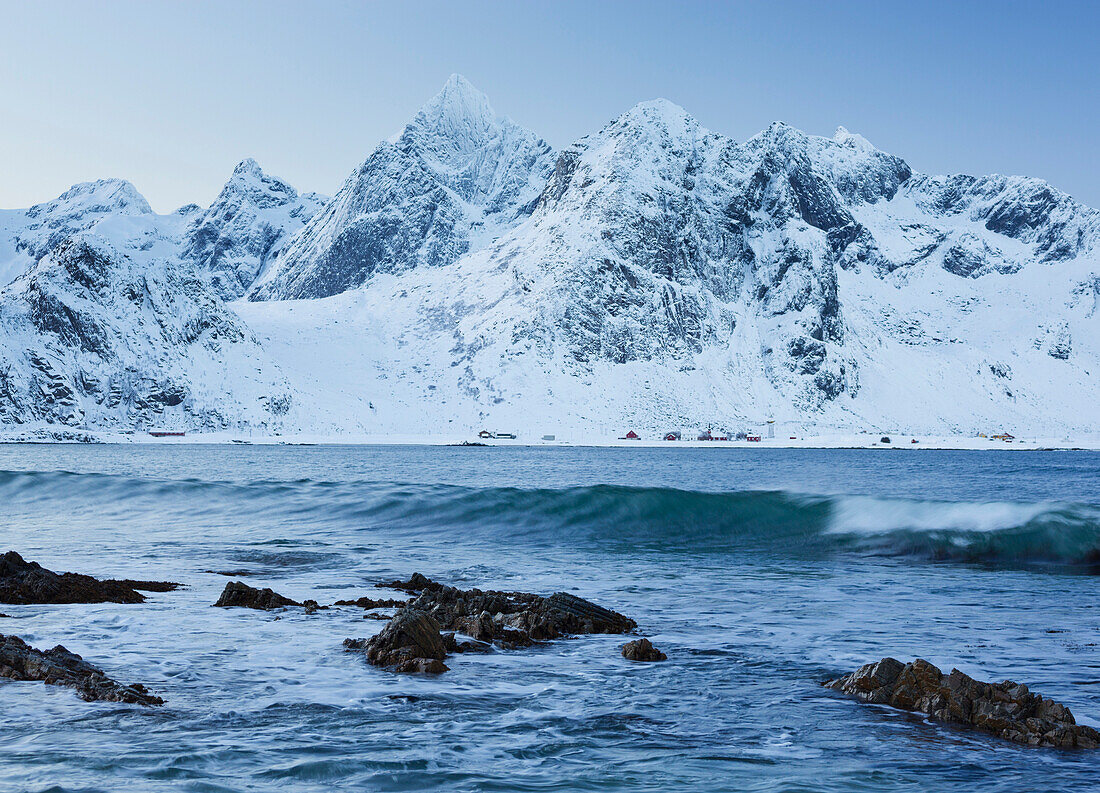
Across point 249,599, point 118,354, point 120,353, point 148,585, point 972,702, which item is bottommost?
point 148,585

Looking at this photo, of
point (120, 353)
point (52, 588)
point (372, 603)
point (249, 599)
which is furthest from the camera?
point (120, 353)

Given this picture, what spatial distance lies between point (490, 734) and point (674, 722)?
2185 millimetres

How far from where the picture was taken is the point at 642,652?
13.6m

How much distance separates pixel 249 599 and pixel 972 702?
13548 millimetres

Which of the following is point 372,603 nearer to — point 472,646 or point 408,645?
point 472,646

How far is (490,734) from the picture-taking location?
9.88 meters

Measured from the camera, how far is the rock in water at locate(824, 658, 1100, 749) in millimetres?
9703

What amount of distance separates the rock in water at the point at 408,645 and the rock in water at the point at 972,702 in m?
5.74

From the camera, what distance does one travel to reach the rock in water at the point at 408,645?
12802 millimetres

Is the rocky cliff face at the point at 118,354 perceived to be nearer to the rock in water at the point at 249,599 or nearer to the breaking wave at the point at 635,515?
the breaking wave at the point at 635,515

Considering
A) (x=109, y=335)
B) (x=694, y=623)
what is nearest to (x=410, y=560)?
(x=694, y=623)

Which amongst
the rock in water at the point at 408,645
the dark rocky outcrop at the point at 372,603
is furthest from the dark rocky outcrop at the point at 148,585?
the rock in water at the point at 408,645

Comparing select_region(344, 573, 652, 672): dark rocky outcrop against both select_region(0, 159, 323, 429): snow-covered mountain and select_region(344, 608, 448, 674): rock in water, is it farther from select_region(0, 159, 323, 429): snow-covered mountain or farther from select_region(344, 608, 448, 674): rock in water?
select_region(0, 159, 323, 429): snow-covered mountain

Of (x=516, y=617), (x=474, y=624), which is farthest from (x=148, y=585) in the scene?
(x=516, y=617)
